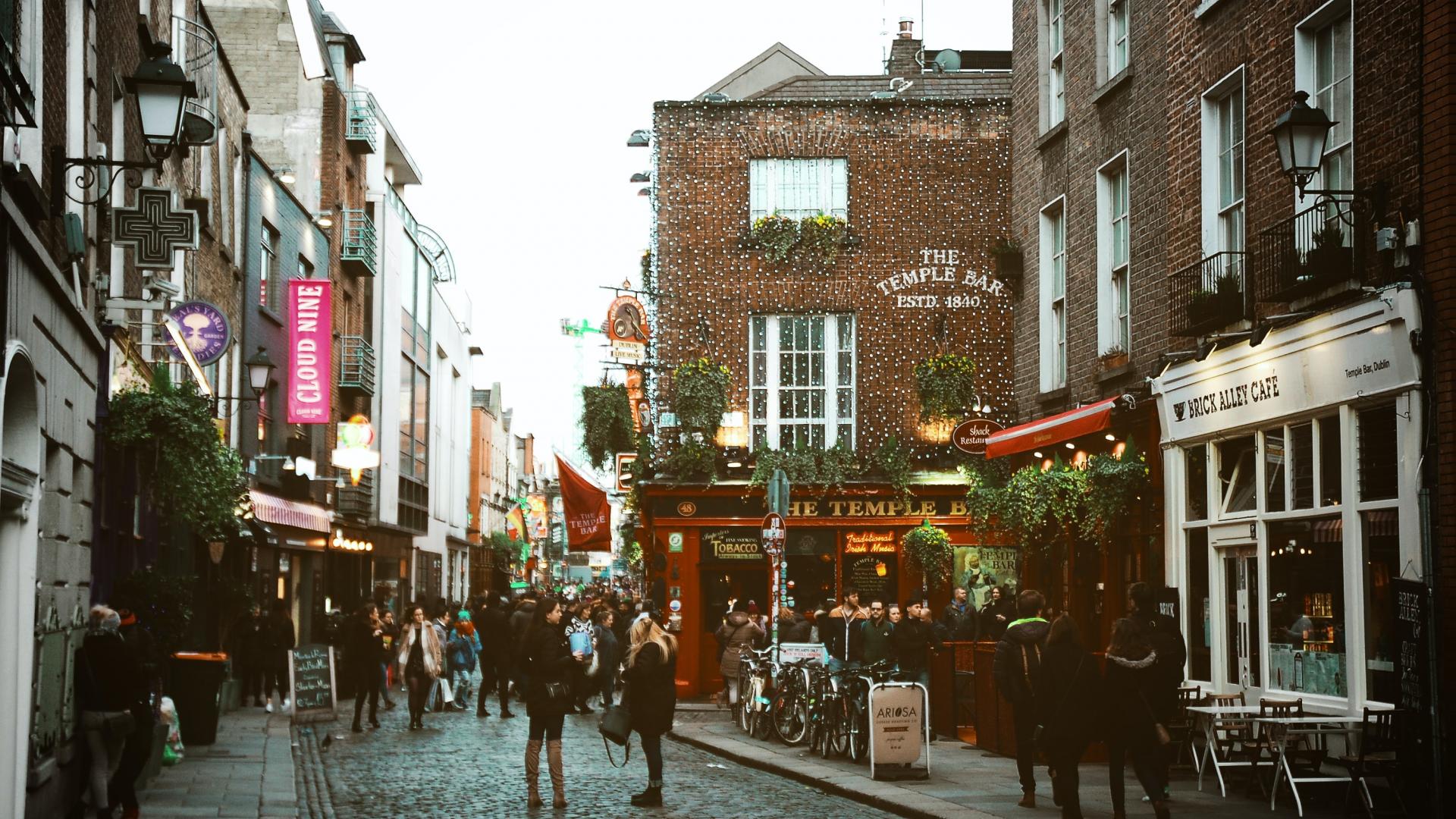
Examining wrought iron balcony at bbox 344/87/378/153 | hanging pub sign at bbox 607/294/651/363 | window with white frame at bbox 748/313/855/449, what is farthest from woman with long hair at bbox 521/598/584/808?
wrought iron balcony at bbox 344/87/378/153

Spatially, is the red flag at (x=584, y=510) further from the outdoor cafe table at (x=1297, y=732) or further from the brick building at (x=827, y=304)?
the outdoor cafe table at (x=1297, y=732)

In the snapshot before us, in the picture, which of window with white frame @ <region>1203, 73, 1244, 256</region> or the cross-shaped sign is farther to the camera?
window with white frame @ <region>1203, 73, 1244, 256</region>

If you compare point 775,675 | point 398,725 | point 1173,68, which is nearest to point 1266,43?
point 1173,68

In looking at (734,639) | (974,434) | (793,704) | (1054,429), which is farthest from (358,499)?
(1054,429)

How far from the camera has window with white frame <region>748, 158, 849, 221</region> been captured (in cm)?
3050

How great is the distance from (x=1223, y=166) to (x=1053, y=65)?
5.57 meters

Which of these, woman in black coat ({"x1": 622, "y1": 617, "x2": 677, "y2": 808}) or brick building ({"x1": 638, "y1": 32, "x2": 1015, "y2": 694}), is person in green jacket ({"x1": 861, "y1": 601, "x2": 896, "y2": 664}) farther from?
brick building ({"x1": 638, "y1": 32, "x2": 1015, "y2": 694})

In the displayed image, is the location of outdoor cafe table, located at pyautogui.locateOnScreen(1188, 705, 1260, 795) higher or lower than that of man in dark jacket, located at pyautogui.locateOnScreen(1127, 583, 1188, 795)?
lower

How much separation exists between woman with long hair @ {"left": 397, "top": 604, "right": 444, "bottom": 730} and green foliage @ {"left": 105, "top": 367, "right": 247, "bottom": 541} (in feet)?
20.2

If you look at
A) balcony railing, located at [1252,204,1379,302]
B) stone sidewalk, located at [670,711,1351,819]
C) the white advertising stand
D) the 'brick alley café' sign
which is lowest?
stone sidewalk, located at [670,711,1351,819]

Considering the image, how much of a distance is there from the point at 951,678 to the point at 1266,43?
8.39 metres

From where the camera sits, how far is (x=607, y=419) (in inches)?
1234

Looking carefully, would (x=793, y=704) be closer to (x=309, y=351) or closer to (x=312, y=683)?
(x=312, y=683)

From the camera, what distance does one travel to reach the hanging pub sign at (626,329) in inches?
1197
